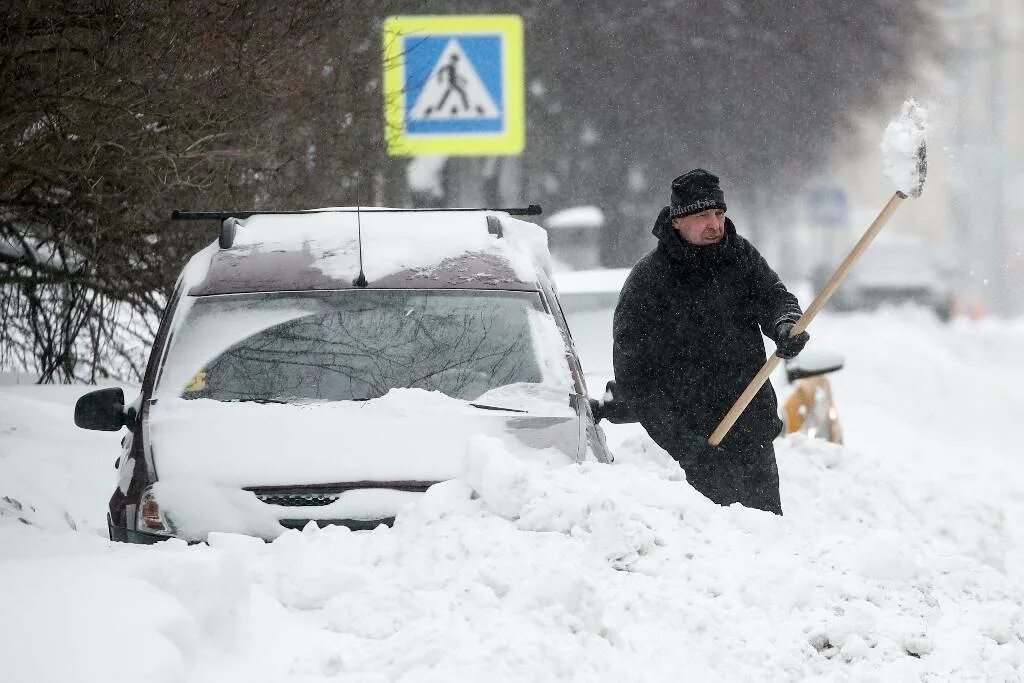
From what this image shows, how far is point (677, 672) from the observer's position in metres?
3.88

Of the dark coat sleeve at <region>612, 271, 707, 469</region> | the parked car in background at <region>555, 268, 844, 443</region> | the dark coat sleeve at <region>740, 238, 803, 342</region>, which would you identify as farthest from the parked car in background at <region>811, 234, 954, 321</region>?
the dark coat sleeve at <region>612, 271, 707, 469</region>

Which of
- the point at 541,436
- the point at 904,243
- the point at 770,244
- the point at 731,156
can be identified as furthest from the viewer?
the point at 770,244

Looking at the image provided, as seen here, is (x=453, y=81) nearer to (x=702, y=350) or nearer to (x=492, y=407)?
(x=702, y=350)

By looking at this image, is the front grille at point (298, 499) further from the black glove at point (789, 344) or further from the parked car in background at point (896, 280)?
the parked car in background at point (896, 280)

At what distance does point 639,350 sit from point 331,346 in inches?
49.9

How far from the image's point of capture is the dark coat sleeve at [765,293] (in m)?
6.06

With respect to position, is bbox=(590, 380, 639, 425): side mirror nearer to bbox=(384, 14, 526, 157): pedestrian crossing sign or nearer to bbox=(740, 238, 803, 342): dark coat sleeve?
bbox=(740, 238, 803, 342): dark coat sleeve

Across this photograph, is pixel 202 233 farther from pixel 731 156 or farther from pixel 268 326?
pixel 731 156

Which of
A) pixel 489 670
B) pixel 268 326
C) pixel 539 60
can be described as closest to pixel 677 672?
pixel 489 670

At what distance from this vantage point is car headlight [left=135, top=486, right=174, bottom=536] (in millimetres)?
4660

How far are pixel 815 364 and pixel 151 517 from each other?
351cm

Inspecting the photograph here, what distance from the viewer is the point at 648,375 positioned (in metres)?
6.09

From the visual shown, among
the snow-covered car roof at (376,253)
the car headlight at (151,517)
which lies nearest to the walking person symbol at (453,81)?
the snow-covered car roof at (376,253)

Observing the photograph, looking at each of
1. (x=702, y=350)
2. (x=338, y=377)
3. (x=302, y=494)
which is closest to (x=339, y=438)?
(x=302, y=494)
